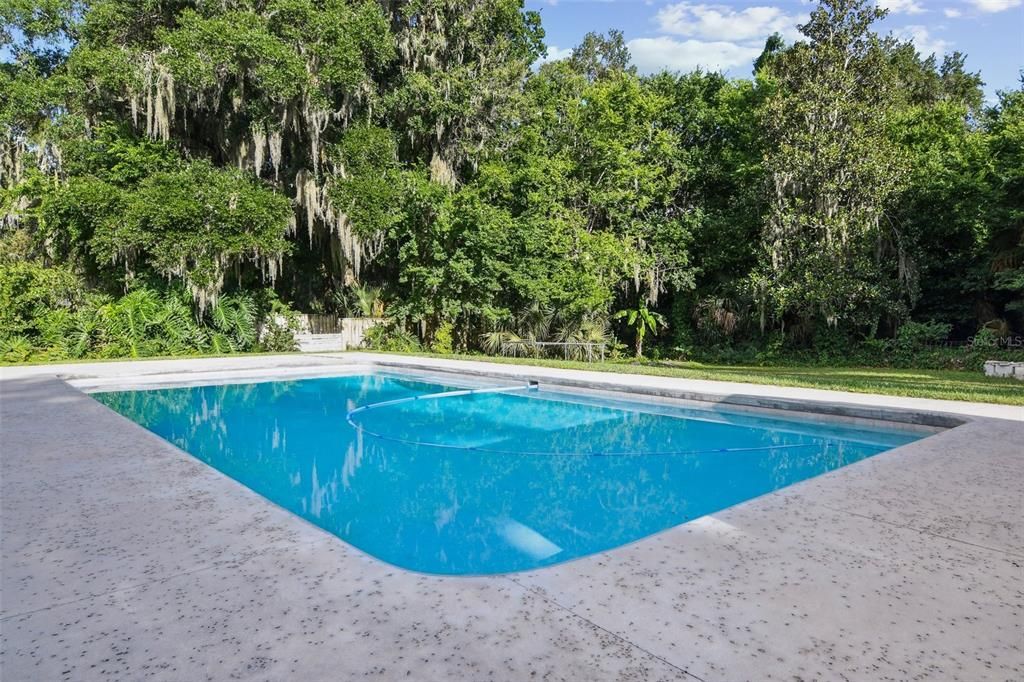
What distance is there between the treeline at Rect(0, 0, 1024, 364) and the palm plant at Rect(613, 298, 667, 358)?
116 millimetres

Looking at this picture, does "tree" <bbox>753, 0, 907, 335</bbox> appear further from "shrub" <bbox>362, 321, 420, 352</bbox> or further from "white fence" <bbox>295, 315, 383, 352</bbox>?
"white fence" <bbox>295, 315, 383, 352</bbox>

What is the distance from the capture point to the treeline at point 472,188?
1197cm

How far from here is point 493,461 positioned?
5.04m

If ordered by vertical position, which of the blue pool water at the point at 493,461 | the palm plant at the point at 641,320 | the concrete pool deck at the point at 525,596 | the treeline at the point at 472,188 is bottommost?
the blue pool water at the point at 493,461

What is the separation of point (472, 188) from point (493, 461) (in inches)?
401

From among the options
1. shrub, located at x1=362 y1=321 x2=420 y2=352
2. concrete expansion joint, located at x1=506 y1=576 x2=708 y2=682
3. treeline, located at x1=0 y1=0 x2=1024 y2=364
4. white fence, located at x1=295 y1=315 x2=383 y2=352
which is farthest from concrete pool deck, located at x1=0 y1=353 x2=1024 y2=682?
white fence, located at x1=295 y1=315 x2=383 y2=352

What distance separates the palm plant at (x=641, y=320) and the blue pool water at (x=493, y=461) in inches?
268

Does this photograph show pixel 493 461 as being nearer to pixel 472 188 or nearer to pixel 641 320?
pixel 472 188

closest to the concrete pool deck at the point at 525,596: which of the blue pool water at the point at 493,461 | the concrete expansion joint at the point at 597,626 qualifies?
the concrete expansion joint at the point at 597,626

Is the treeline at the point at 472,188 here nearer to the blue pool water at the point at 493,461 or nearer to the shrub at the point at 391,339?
the shrub at the point at 391,339

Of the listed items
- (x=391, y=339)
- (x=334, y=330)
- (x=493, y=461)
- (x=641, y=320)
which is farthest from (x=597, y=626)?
(x=334, y=330)

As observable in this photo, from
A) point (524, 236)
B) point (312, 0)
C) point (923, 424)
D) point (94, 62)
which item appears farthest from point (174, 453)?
point (312, 0)

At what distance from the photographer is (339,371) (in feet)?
35.2

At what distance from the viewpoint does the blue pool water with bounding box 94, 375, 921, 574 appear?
3.45 metres
